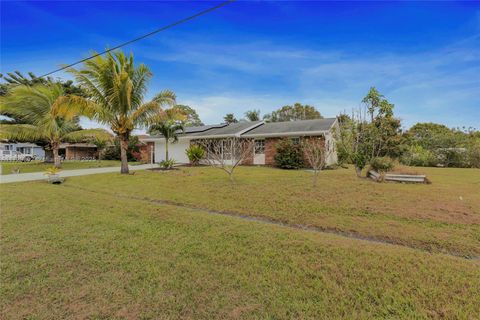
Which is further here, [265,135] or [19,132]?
[265,135]

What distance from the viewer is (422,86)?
1477 cm

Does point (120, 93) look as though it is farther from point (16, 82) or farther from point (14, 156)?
point (14, 156)

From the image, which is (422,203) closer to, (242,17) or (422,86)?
(242,17)

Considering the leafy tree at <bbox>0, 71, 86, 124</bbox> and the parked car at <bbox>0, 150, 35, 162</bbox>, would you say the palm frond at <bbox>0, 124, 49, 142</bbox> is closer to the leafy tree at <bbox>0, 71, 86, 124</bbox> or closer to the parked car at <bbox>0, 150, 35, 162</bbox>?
the leafy tree at <bbox>0, 71, 86, 124</bbox>

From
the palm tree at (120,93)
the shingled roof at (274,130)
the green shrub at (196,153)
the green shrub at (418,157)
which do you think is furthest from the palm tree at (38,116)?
the green shrub at (418,157)

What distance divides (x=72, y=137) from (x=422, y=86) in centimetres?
2639

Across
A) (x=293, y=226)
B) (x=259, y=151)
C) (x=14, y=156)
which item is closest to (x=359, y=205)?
(x=293, y=226)

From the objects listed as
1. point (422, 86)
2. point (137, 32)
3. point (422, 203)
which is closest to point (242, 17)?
point (137, 32)

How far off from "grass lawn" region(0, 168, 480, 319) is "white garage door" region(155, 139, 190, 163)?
52.9ft

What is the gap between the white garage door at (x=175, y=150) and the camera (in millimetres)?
22614

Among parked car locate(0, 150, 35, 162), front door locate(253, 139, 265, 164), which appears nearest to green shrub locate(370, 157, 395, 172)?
front door locate(253, 139, 265, 164)

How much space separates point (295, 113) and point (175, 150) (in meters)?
26.2

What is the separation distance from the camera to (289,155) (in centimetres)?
1664

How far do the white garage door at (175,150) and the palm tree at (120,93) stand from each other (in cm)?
846
